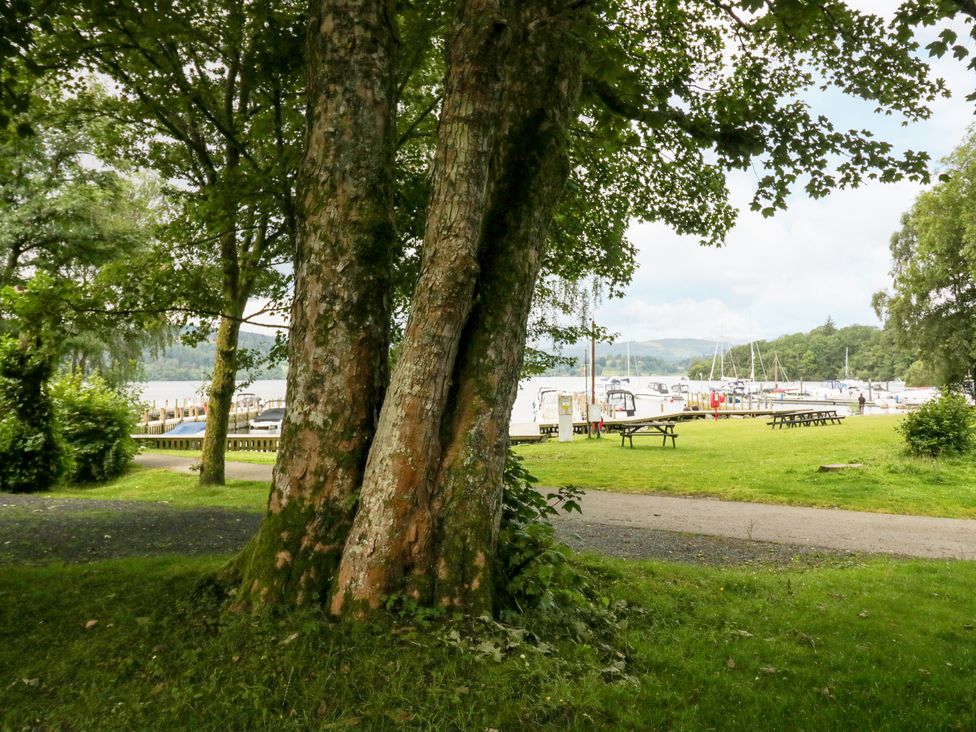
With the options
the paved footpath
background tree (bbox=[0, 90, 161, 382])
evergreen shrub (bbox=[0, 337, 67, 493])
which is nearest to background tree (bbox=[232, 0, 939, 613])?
the paved footpath

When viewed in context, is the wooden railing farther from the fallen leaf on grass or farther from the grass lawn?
the fallen leaf on grass

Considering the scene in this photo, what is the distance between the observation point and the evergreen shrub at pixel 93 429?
15.2 m

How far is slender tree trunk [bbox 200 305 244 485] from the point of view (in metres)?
13.4

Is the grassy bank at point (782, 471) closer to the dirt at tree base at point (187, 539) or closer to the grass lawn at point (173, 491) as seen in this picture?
the dirt at tree base at point (187, 539)

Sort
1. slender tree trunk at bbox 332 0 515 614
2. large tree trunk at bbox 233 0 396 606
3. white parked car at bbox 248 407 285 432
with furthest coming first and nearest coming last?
1. white parked car at bbox 248 407 285 432
2. large tree trunk at bbox 233 0 396 606
3. slender tree trunk at bbox 332 0 515 614

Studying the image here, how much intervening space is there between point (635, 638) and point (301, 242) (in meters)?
3.64

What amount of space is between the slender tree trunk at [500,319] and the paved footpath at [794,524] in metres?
5.85

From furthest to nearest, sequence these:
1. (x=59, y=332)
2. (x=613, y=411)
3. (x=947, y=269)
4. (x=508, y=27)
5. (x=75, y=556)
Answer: (x=613, y=411) → (x=947, y=269) → (x=59, y=332) → (x=75, y=556) → (x=508, y=27)

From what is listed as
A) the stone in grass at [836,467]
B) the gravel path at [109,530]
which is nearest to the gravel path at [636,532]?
the gravel path at [109,530]

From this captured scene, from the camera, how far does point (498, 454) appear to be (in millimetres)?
4039

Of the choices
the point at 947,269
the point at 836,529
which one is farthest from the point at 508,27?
the point at 947,269

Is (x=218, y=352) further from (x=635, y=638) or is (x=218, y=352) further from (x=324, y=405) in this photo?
(x=635, y=638)

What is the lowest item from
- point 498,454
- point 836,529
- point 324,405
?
point 836,529

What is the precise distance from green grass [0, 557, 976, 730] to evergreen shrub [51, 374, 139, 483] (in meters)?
12.0
